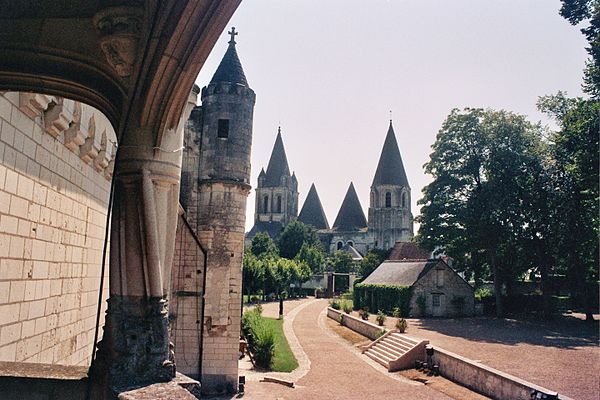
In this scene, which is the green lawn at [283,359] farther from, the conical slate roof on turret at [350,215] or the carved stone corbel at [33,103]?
the conical slate roof on turret at [350,215]

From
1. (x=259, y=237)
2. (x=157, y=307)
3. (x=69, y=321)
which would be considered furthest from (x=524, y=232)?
(x=259, y=237)

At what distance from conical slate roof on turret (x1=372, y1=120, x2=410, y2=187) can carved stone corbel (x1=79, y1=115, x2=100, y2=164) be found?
2880 inches

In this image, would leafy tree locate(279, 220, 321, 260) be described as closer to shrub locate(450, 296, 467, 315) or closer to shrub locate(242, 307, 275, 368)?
shrub locate(450, 296, 467, 315)


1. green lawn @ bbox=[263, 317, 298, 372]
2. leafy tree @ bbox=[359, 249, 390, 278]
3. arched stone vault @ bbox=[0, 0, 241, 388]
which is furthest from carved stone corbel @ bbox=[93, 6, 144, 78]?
leafy tree @ bbox=[359, 249, 390, 278]

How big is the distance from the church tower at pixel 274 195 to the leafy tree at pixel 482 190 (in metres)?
54.6

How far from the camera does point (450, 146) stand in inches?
1394

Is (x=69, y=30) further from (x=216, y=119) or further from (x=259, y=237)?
(x=259, y=237)

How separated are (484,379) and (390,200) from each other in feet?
220

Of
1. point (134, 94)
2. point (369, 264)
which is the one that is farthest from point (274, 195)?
point (134, 94)

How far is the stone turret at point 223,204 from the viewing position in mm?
13961

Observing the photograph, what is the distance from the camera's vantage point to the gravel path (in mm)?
14086

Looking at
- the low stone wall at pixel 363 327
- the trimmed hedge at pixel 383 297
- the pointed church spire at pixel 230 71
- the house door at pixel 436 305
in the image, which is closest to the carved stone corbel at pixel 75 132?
the pointed church spire at pixel 230 71

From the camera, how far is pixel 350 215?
93625 mm

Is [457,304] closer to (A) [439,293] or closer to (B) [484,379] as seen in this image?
(A) [439,293]
